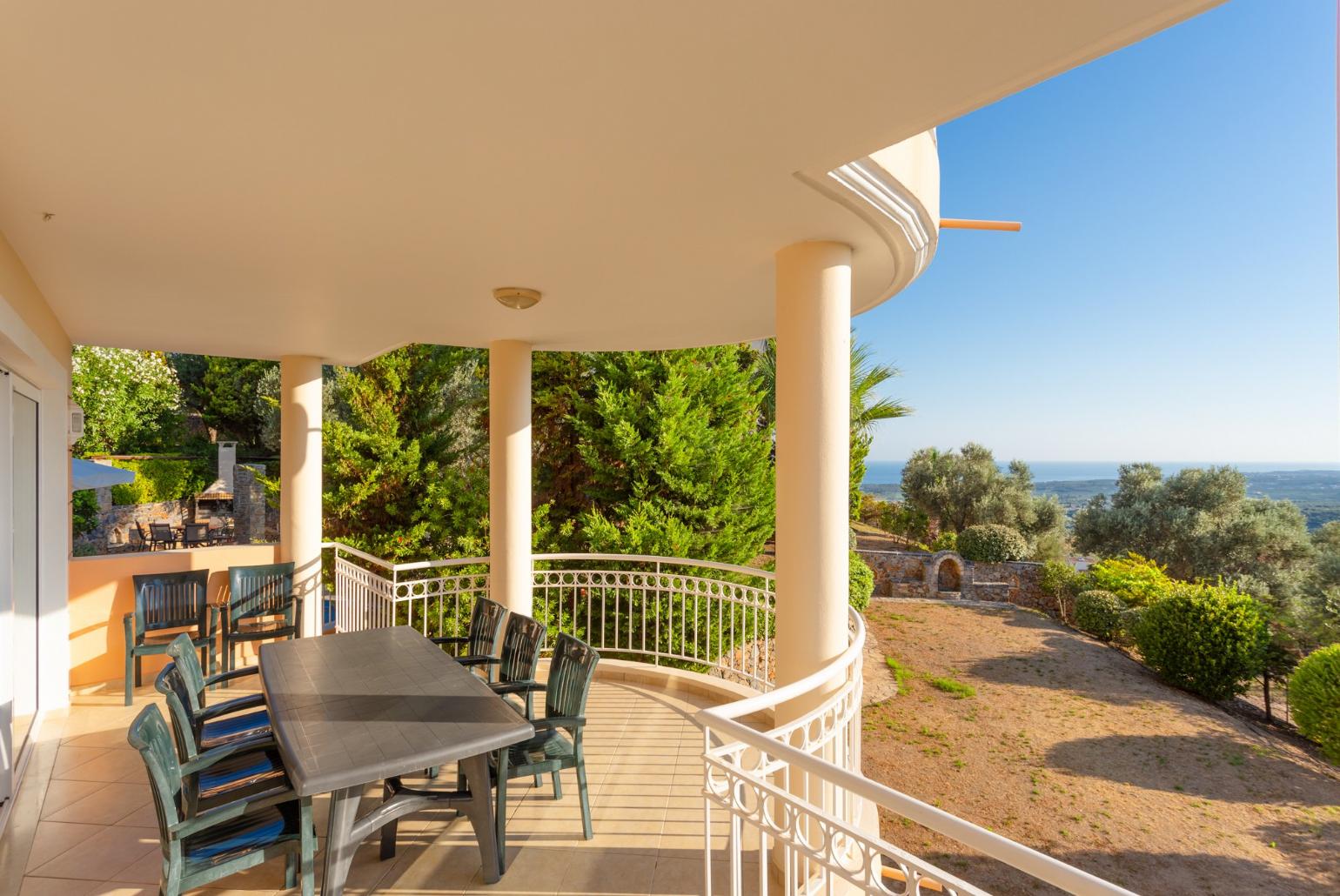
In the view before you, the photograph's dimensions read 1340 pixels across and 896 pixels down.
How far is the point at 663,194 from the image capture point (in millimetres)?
2236

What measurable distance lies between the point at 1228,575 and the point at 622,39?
2175cm

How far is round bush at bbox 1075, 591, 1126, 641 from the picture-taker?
42.2 ft

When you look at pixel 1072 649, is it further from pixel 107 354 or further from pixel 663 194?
pixel 107 354

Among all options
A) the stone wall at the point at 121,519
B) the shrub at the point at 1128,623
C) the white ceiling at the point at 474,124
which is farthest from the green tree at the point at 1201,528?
the stone wall at the point at 121,519

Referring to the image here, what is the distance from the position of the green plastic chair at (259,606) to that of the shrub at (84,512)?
10.6 meters

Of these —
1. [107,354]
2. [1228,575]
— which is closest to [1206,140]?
[1228,575]

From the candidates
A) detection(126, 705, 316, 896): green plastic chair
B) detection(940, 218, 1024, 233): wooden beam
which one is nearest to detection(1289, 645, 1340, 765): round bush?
detection(940, 218, 1024, 233): wooden beam

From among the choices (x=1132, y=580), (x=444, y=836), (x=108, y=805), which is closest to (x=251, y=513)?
(x=108, y=805)

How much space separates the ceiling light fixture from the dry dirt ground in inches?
220

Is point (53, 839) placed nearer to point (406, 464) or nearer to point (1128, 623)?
point (406, 464)

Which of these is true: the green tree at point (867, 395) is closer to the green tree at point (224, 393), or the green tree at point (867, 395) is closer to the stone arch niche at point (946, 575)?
the stone arch niche at point (946, 575)

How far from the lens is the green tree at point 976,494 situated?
67.5ft

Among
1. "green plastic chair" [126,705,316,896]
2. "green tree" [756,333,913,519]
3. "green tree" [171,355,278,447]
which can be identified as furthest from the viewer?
"green tree" [171,355,278,447]

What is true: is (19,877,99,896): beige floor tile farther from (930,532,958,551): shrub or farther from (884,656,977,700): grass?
(930,532,958,551): shrub
